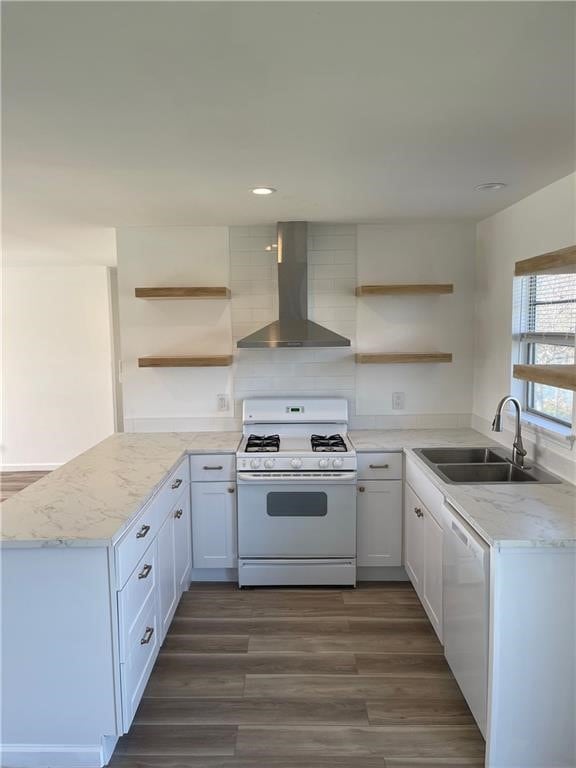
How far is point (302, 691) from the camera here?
90.4 inches

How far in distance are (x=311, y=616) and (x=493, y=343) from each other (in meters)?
2.02

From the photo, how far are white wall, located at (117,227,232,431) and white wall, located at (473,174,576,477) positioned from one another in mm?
1740

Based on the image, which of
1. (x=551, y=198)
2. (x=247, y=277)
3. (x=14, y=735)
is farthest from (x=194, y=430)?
(x=551, y=198)

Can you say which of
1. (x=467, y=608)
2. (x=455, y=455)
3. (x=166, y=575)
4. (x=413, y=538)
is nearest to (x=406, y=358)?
(x=455, y=455)

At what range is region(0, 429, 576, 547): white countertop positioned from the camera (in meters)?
1.81

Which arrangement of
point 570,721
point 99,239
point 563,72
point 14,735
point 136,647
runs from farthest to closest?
point 99,239 < point 136,647 < point 14,735 < point 570,721 < point 563,72

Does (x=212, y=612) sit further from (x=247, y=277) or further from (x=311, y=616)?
(x=247, y=277)

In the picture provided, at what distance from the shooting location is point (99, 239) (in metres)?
3.96

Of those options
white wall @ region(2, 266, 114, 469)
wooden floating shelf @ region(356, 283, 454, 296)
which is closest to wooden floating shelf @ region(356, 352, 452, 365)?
wooden floating shelf @ region(356, 283, 454, 296)

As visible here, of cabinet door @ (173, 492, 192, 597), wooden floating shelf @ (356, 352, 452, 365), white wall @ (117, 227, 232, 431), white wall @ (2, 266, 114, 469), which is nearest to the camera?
cabinet door @ (173, 492, 192, 597)

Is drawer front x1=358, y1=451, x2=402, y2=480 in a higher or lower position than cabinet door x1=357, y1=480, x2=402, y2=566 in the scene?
higher

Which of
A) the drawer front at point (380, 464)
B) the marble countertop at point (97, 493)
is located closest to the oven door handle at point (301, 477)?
the drawer front at point (380, 464)

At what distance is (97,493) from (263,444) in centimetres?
117

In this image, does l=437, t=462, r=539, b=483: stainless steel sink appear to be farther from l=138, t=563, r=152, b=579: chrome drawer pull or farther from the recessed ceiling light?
l=138, t=563, r=152, b=579: chrome drawer pull
